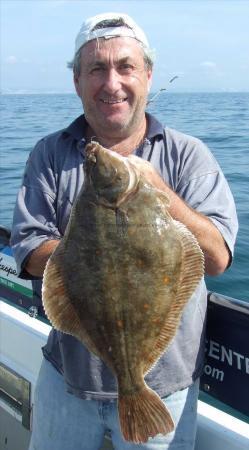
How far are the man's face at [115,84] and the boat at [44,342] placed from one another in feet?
3.73

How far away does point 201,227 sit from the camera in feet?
7.66

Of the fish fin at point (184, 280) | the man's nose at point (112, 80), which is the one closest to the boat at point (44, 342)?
the fish fin at point (184, 280)

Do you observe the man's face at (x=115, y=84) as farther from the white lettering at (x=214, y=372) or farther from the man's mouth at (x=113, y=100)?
the white lettering at (x=214, y=372)

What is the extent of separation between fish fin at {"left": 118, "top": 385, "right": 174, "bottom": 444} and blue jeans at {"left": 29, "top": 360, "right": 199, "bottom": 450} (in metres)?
0.37

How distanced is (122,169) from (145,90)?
31.6 inches

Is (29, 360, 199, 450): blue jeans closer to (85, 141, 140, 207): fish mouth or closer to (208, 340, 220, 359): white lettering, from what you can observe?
(208, 340, 220, 359): white lettering

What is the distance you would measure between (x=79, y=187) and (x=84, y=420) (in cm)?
122

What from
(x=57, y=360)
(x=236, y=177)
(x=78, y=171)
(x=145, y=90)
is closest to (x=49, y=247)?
(x=78, y=171)

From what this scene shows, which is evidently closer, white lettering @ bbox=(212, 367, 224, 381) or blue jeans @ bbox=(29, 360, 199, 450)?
blue jeans @ bbox=(29, 360, 199, 450)

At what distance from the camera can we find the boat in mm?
2967

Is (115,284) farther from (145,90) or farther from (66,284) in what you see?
(145,90)

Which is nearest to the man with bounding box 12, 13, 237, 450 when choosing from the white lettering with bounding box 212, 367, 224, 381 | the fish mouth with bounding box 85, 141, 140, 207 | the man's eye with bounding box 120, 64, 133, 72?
the man's eye with bounding box 120, 64, 133, 72

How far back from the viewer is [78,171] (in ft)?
9.08

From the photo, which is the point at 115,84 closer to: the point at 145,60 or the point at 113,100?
the point at 113,100
